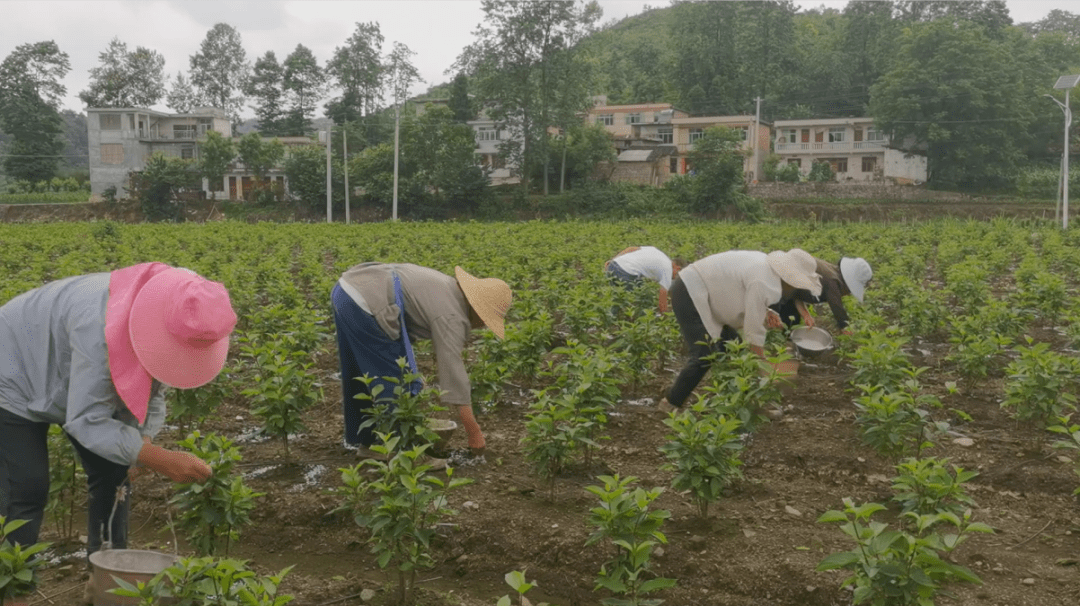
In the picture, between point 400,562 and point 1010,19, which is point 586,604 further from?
point 1010,19

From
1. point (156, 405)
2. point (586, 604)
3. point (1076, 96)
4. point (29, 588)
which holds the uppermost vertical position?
point (1076, 96)

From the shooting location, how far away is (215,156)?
159 ft

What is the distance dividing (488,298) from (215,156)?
46.1 metres

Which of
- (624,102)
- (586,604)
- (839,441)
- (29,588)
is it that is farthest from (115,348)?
(624,102)

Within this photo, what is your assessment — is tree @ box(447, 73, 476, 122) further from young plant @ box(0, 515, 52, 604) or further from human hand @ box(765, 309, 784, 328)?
young plant @ box(0, 515, 52, 604)

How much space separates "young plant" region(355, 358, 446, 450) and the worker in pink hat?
140 centimetres

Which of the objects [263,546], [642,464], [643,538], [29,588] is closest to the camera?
[29,588]

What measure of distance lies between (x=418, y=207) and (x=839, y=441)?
41276 mm

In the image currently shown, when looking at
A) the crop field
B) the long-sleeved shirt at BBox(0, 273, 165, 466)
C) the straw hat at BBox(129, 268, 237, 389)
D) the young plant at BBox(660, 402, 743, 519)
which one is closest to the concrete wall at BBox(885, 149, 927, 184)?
the crop field

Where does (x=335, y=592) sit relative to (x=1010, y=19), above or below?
below

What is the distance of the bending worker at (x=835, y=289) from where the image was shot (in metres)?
7.89

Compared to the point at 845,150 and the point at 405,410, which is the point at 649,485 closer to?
the point at 405,410

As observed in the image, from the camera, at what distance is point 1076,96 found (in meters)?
53.5

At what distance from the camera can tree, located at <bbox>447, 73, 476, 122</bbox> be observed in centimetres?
5953
